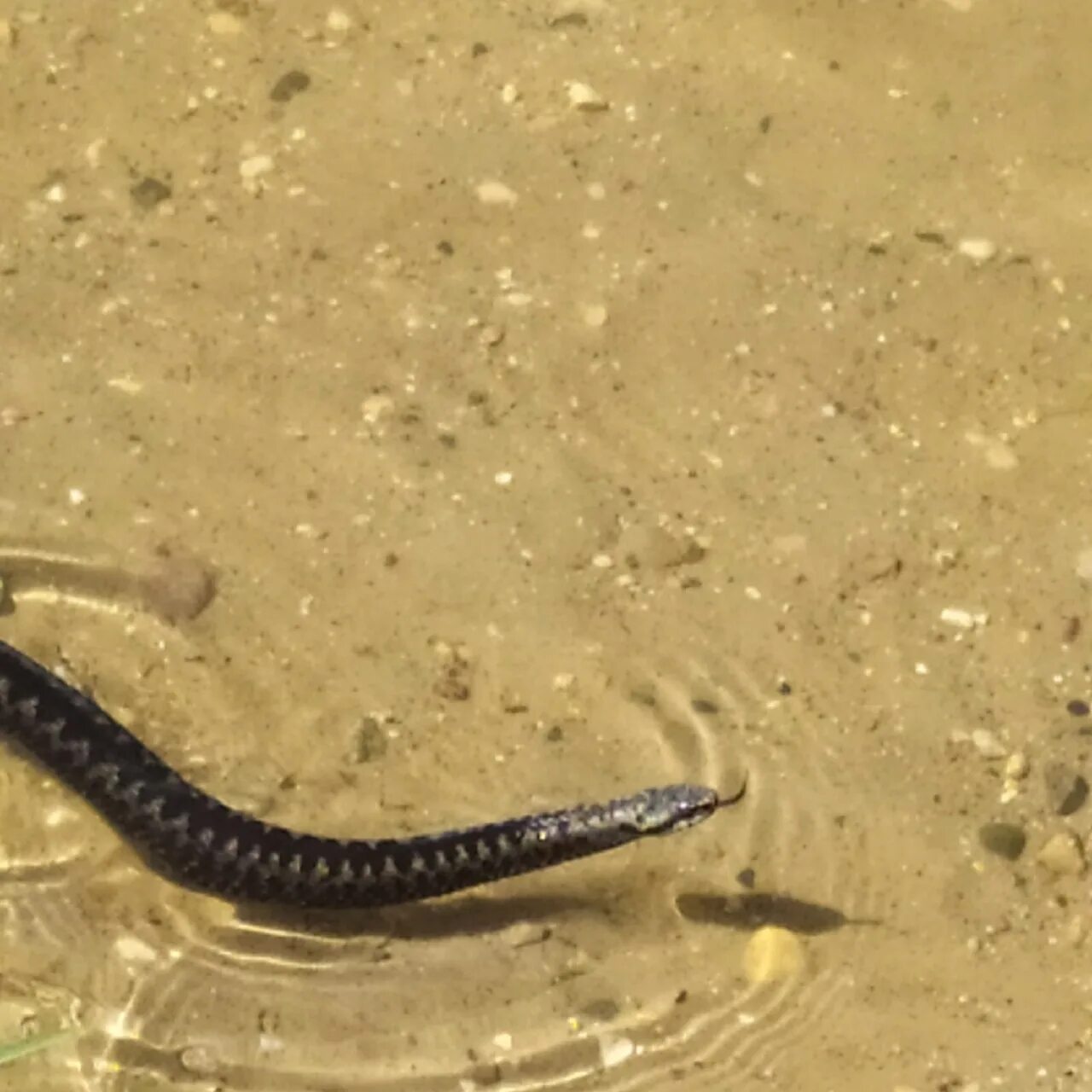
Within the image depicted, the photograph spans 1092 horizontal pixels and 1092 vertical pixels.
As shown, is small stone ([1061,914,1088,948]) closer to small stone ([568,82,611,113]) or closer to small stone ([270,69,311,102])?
small stone ([568,82,611,113])

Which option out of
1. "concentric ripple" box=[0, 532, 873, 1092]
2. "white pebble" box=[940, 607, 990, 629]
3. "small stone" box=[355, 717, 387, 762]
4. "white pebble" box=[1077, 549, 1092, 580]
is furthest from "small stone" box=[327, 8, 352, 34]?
"white pebble" box=[1077, 549, 1092, 580]

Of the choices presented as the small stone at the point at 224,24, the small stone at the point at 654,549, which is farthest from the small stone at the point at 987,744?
the small stone at the point at 224,24

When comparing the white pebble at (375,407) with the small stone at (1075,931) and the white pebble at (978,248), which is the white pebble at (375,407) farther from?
the small stone at (1075,931)

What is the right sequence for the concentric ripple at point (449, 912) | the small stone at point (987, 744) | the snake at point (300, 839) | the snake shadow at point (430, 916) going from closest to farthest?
the concentric ripple at point (449, 912), the snake at point (300, 839), the snake shadow at point (430, 916), the small stone at point (987, 744)

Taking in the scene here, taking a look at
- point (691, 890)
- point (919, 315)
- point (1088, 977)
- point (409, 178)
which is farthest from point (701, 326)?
point (1088, 977)

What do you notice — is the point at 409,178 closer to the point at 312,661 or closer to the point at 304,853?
the point at 312,661

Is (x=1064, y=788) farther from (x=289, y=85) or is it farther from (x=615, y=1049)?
(x=289, y=85)
